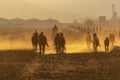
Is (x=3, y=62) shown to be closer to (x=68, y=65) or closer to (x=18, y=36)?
(x=68, y=65)

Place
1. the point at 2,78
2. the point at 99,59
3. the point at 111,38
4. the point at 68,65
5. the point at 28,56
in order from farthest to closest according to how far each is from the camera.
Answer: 1. the point at 111,38
2. the point at 28,56
3. the point at 99,59
4. the point at 68,65
5. the point at 2,78

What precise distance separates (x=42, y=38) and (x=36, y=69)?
508 inches

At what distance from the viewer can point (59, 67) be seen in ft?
111

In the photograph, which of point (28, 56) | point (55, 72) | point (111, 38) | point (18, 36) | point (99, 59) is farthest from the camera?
point (18, 36)

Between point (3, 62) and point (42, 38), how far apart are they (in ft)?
30.6

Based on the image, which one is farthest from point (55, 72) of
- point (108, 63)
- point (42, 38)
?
point (42, 38)

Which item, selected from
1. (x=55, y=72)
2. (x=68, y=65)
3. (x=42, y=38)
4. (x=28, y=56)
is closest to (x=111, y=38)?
(x=42, y=38)

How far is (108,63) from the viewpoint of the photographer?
35844 mm

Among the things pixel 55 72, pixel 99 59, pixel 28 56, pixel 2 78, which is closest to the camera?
pixel 2 78

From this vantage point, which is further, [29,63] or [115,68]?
[29,63]

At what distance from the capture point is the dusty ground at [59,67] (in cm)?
2920

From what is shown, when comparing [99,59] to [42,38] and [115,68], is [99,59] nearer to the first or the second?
[115,68]

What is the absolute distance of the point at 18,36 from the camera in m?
90.9

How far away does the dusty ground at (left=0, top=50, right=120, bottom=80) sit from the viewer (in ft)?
95.8
